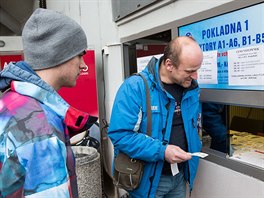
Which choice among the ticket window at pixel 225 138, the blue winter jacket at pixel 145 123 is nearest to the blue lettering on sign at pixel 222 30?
the blue winter jacket at pixel 145 123

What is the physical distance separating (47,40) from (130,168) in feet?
3.67

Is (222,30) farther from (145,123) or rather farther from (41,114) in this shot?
(41,114)

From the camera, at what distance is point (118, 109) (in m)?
1.94

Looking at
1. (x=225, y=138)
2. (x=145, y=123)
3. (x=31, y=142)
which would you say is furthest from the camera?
(x=225, y=138)

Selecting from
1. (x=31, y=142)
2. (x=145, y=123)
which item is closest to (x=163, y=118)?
(x=145, y=123)

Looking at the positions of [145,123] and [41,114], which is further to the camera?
[145,123]

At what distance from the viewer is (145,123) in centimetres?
194

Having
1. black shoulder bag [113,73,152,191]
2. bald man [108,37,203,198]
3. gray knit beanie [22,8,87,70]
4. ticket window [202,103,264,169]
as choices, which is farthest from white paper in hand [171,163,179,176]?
gray knit beanie [22,8,87,70]

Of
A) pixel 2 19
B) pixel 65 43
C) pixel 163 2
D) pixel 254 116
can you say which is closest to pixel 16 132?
pixel 65 43

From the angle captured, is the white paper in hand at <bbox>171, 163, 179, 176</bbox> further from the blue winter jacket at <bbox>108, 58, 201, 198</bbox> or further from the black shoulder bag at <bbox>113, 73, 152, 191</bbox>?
the black shoulder bag at <bbox>113, 73, 152, 191</bbox>

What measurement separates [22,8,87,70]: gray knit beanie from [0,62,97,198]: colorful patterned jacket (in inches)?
3.4

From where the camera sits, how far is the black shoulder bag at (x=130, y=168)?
1945 millimetres

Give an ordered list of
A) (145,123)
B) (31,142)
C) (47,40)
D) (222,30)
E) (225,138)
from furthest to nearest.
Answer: (225,138)
(222,30)
(145,123)
(47,40)
(31,142)

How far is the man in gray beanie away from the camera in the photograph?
96cm
